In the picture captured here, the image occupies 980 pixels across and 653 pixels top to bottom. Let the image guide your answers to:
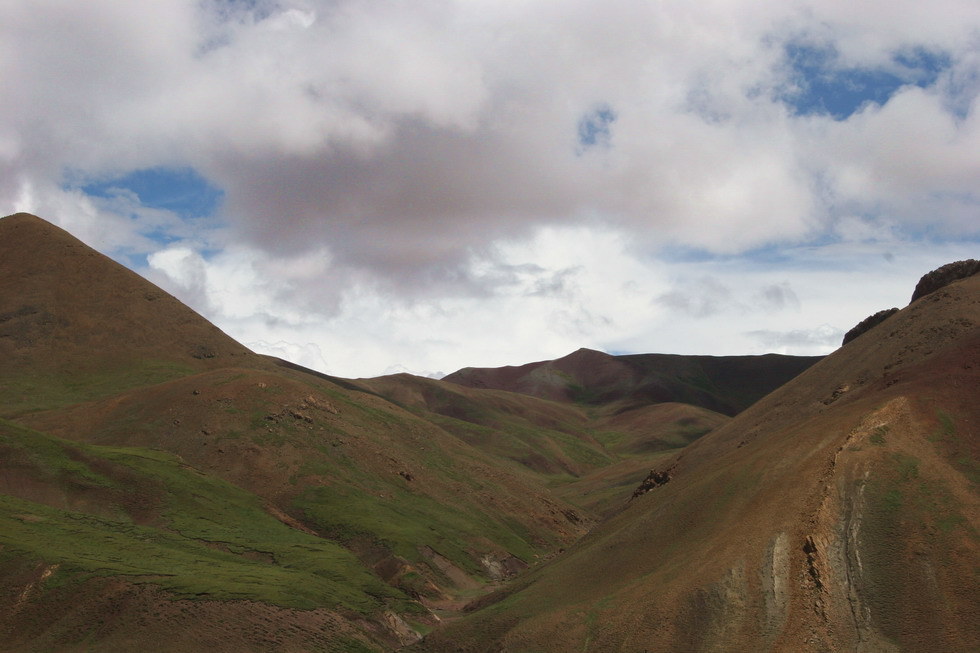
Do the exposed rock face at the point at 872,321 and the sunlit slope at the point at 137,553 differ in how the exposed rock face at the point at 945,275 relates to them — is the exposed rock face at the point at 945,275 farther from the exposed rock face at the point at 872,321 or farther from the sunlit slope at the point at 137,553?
the sunlit slope at the point at 137,553

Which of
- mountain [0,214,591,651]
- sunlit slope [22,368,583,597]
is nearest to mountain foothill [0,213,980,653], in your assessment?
mountain [0,214,591,651]

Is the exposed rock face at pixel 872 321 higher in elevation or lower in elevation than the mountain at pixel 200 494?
higher

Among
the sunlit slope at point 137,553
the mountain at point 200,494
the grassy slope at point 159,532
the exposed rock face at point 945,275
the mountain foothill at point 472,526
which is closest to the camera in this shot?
the mountain foothill at point 472,526

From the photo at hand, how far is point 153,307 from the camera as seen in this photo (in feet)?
476

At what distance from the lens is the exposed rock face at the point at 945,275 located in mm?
85250

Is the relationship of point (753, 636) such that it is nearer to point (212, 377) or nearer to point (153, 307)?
point (212, 377)

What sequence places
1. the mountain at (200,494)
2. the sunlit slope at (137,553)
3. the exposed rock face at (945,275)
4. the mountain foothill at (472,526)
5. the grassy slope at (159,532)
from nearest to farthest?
the mountain foothill at (472,526) < the sunlit slope at (137,553) < the mountain at (200,494) < the grassy slope at (159,532) < the exposed rock face at (945,275)

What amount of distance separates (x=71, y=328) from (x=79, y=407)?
1355 inches

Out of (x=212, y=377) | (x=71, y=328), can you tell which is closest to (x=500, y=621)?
(x=212, y=377)

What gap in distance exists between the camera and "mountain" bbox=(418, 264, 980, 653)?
40.7m

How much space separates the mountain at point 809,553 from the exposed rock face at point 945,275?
87.5ft

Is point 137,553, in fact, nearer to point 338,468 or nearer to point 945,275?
point 338,468

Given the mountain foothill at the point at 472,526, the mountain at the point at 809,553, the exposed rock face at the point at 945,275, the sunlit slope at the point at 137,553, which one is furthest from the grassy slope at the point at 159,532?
the exposed rock face at the point at 945,275

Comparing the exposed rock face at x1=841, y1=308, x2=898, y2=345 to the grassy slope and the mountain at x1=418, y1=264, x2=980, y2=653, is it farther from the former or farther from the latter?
the grassy slope
